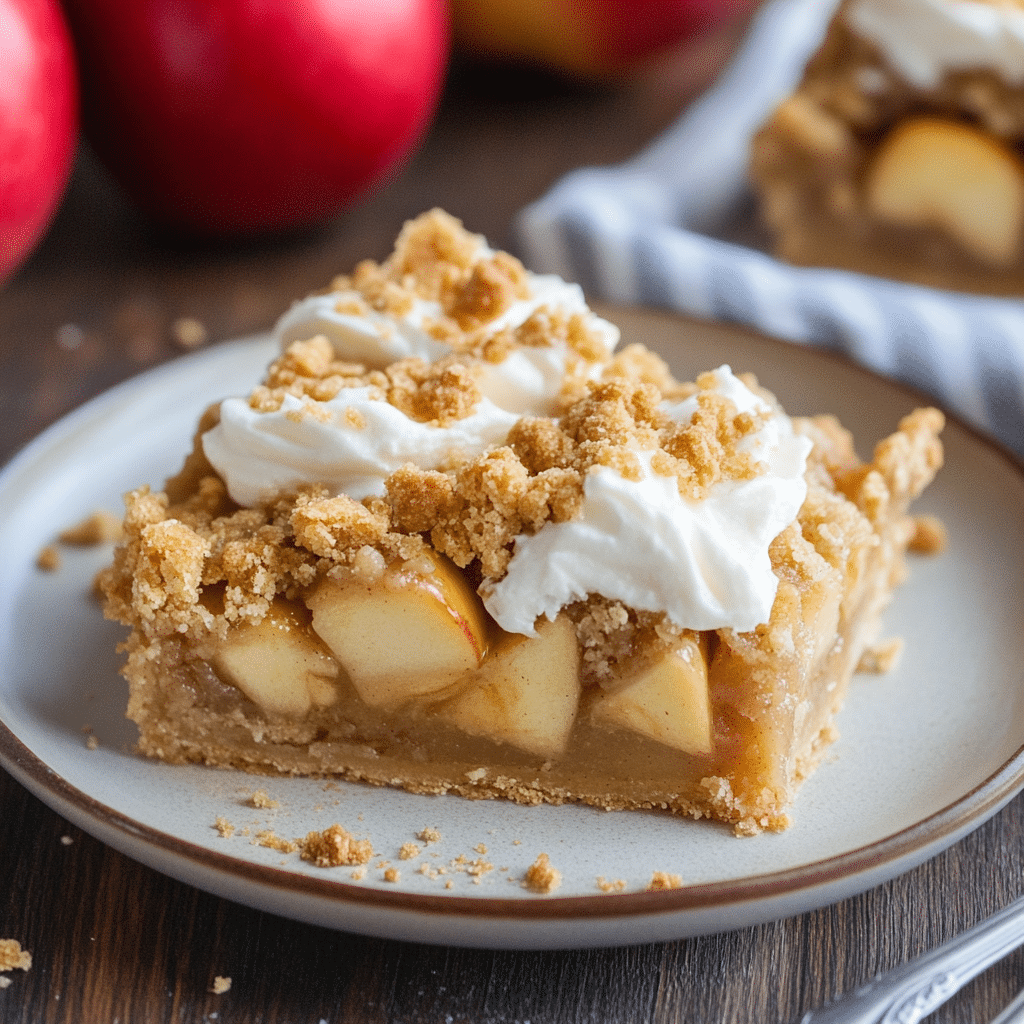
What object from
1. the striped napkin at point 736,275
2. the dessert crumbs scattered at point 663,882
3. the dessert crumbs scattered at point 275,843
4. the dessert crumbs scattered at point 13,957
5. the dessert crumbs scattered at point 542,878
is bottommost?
the dessert crumbs scattered at point 13,957

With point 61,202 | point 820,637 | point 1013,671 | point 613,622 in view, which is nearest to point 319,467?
point 613,622

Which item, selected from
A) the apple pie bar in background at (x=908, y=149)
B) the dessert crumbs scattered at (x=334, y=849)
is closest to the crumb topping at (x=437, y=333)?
the dessert crumbs scattered at (x=334, y=849)

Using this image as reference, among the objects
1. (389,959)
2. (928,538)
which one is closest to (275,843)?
(389,959)

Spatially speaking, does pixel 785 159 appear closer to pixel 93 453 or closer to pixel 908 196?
pixel 908 196

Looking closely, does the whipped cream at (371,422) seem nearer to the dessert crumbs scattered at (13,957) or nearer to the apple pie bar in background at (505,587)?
the apple pie bar in background at (505,587)

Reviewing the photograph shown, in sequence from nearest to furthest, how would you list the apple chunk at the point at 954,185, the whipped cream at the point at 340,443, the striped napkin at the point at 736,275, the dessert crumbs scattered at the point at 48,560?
the whipped cream at the point at 340,443 → the dessert crumbs scattered at the point at 48,560 → the striped napkin at the point at 736,275 → the apple chunk at the point at 954,185

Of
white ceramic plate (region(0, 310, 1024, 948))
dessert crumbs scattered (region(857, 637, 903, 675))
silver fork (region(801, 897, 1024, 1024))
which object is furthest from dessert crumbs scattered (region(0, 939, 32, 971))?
dessert crumbs scattered (region(857, 637, 903, 675))

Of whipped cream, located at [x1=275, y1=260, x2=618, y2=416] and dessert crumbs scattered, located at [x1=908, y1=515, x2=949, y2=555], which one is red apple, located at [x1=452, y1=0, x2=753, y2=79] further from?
dessert crumbs scattered, located at [x1=908, y1=515, x2=949, y2=555]
